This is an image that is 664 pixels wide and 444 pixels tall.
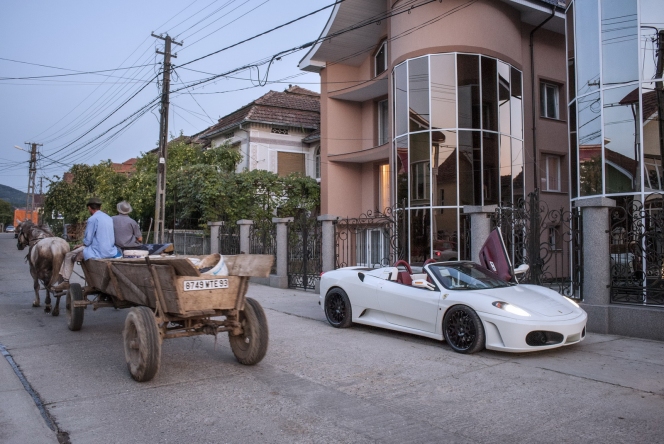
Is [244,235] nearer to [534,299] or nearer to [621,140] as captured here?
[621,140]

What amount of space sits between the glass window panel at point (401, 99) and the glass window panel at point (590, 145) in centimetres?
522

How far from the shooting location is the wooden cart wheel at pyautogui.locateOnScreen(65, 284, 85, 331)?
8.80 metres

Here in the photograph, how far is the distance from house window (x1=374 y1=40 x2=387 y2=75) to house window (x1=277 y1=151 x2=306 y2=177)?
28.4 ft

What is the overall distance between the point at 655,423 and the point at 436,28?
14.2 meters

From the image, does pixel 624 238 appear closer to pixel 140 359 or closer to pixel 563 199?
pixel 140 359

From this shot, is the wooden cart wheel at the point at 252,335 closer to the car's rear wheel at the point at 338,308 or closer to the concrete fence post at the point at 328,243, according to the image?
the car's rear wheel at the point at 338,308

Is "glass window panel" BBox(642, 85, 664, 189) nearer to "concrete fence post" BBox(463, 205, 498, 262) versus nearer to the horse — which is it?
"concrete fence post" BBox(463, 205, 498, 262)

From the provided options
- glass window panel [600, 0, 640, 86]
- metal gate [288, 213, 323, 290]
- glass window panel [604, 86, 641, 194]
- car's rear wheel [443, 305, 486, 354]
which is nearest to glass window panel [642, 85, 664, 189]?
glass window panel [604, 86, 641, 194]

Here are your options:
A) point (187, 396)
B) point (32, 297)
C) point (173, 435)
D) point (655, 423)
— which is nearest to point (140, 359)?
point (187, 396)

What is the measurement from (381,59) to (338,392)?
706 inches

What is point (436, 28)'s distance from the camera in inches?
672

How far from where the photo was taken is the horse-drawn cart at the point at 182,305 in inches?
236

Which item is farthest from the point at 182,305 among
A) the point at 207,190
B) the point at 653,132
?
the point at 207,190

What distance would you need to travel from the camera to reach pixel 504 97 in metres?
17.9
